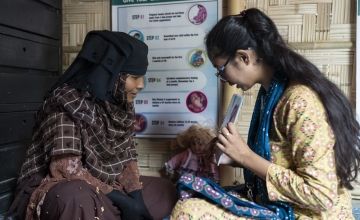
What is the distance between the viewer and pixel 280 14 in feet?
5.80

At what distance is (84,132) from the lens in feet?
4.59

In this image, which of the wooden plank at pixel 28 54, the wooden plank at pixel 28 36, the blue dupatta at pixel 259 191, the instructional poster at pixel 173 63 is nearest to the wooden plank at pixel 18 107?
the wooden plank at pixel 28 54

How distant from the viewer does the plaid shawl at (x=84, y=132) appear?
4.46 ft

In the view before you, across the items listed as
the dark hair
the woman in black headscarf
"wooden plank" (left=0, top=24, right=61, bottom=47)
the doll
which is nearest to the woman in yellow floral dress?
the dark hair

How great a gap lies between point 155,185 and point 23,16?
95 cm

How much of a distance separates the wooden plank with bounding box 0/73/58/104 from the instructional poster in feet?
1.51

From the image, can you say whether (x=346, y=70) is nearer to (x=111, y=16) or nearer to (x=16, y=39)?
(x=111, y=16)

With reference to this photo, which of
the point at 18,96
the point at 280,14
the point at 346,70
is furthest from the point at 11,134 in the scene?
the point at 346,70

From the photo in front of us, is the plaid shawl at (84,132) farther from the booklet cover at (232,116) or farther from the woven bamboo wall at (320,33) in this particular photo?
the woven bamboo wall at (320,33)

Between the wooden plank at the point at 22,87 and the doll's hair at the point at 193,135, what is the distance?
2.30 feet

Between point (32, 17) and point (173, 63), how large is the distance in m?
0.68

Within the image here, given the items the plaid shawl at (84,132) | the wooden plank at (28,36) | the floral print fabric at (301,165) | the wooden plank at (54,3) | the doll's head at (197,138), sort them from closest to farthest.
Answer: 1. the floral print fabric at (301,165)
2. the plaid shawl at (84,132)
3. the wooden plank at (28,36)
4. the doll's head at (197,138)
5. the wooden plank at (54,3)

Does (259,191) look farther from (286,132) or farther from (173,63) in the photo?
(173,63)

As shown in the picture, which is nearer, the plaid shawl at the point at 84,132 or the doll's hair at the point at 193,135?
the plaid shawl at the point at 84,132
